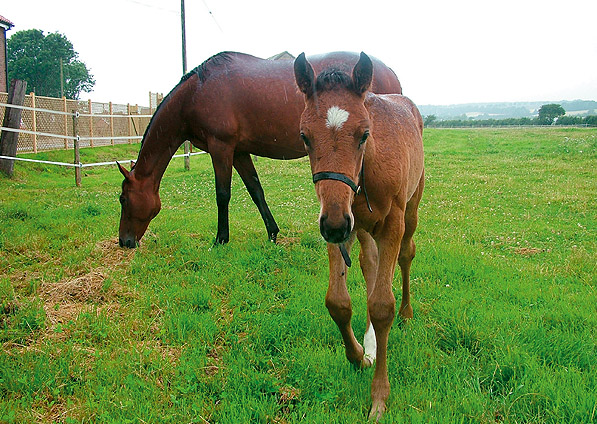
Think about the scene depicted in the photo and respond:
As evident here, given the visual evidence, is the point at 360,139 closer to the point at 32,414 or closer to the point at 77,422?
the point at 77,422

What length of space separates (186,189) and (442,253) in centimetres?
830

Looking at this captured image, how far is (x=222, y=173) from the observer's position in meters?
6.39

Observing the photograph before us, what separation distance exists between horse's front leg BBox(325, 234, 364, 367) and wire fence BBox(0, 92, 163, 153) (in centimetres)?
1200

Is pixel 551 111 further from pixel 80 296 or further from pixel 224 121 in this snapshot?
pixel 80 296

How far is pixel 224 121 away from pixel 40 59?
2335 inches

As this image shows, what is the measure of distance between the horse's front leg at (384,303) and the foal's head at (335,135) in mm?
671

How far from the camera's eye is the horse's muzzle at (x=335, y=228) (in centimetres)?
230

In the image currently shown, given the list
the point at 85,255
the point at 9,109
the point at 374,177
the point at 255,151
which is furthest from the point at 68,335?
the point at 9,109

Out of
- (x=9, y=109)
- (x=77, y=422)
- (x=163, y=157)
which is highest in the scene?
(x=9, y=109)

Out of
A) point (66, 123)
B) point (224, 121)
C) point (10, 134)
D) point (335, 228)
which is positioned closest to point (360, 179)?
point (335, 228)


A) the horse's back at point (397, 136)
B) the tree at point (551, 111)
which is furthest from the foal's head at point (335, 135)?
the tree at point (551, 111)

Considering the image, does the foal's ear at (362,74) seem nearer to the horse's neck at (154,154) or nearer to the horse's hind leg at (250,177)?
the horse's hind leg at (250,177)

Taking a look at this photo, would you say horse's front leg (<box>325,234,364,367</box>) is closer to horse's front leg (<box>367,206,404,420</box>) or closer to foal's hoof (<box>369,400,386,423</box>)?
horse's front leg (<box>367,206,404,420</box>)

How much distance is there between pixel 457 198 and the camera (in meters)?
10.2
